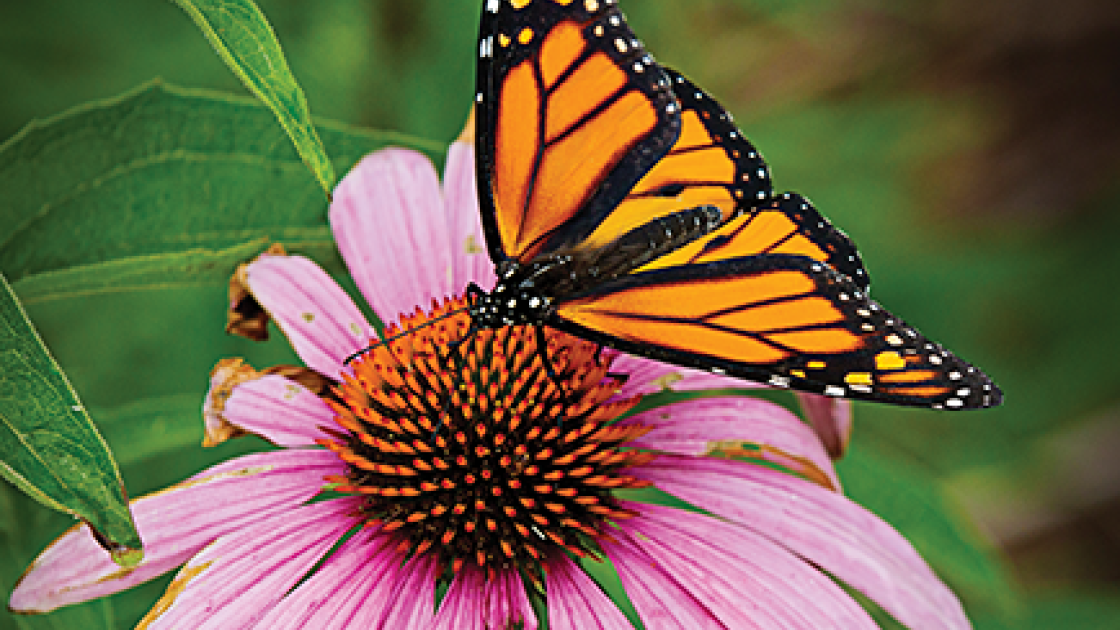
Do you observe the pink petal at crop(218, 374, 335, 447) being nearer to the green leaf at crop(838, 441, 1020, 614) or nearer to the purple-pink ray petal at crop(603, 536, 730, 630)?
the purple-pink ray petal at crop(603, 536, 730, 630)

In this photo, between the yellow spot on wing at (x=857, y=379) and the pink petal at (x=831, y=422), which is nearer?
the yellow spot on wing at (x=857, y=379)

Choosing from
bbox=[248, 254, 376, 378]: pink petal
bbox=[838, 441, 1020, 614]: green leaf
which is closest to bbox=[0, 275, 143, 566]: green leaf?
bbox=[248, 254, 376, 378]: pink petal

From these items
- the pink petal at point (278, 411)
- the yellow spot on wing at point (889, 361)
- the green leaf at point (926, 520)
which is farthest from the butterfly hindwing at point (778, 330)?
the green leaf at point (926, 520)

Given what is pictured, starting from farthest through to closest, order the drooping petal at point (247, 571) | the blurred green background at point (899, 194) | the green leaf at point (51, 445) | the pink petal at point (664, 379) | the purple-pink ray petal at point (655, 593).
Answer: the blurred green background at point (899, 194), the pink petal at point (664, 379), the purple-pink ray petal at point (655, 593), the drooping petal at point (247, 571), the green leaf at point (51, 445)

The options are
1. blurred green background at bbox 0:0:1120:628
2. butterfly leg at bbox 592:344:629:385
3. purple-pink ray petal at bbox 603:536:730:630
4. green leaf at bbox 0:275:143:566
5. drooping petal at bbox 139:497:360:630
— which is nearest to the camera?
green leaf at bbox 0:275:143:566

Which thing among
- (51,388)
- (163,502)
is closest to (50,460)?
(51,388)

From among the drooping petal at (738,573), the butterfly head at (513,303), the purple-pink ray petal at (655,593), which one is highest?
the butterfly head at (513,303)

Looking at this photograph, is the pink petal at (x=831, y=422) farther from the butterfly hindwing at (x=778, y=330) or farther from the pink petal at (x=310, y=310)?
the pink petal at (x=310, y=310)
